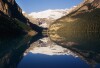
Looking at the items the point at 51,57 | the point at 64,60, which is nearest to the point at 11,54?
the point at 51,57

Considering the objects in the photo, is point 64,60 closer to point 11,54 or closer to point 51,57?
point 51,57

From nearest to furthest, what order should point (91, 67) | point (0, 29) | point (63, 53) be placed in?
point (91, 67) < point (63, 53) < point (0, 29)

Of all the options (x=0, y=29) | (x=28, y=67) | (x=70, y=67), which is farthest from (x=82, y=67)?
(x=0, y=29)

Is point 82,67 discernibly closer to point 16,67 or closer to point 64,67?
point 64,67

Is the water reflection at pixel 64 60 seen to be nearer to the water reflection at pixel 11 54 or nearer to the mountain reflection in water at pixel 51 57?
the mountain reflection in water at pixel 51 57

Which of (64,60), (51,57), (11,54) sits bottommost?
(51,57)

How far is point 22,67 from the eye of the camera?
3098cm

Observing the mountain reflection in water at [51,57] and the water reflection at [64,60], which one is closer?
the water reflection at [64,60]

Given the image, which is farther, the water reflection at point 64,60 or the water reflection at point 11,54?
the water reflection at point 11,54

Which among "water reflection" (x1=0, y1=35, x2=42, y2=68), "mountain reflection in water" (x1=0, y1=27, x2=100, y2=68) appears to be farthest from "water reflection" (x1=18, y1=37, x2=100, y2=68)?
"water reflection" (x1=0, y1=35, x2=42, y2=68)

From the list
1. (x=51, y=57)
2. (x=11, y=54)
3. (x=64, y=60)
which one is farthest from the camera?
(x=51, y=57)

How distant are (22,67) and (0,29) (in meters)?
141

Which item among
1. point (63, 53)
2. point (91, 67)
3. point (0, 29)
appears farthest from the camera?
point (0, 29)

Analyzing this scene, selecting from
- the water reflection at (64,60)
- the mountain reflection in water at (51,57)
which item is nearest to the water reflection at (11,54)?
the mountain reflection in water at (51,57)
